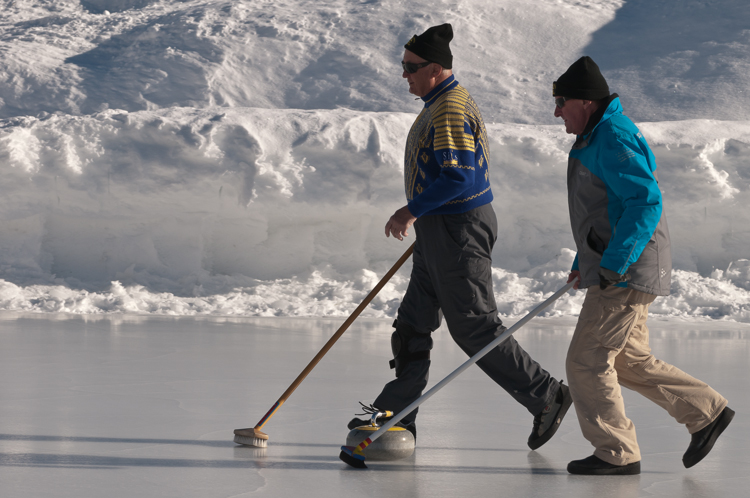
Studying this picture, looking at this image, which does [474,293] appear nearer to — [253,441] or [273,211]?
[253,441]

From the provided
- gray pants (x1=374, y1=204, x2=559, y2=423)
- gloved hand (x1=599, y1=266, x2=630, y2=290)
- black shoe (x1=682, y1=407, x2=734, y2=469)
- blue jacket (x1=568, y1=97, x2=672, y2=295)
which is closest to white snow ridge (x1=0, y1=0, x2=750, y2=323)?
gray pants (x1=374, y1=204, x2=559, y2=423)

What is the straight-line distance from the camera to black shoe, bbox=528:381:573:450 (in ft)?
8.49

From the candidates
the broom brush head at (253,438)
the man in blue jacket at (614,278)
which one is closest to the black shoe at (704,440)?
the man in blue jacket at (614,278)

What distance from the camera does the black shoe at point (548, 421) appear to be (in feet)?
8.49

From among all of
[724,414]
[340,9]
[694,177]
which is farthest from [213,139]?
[340,9]

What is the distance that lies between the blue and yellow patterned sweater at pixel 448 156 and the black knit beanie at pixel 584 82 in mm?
306

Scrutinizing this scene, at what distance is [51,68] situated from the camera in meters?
17.4

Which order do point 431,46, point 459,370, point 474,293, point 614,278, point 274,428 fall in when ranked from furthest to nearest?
point 274,428 → point 431,46 → point 474,293 → point 459,370 → point 614,278

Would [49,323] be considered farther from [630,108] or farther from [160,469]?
[630,108]

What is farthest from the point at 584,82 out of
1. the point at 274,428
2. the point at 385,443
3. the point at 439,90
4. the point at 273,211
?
the point at 273,211

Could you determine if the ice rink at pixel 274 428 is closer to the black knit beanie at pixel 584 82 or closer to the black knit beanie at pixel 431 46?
the black knit beanie at pixel 584 82

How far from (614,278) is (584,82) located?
0.59 metres

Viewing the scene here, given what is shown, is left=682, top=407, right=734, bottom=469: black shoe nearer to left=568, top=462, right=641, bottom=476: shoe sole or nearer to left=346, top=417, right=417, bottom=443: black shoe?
left=568, top=462, right=641, bottom=476: shoe sole

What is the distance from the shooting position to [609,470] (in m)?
2.28
